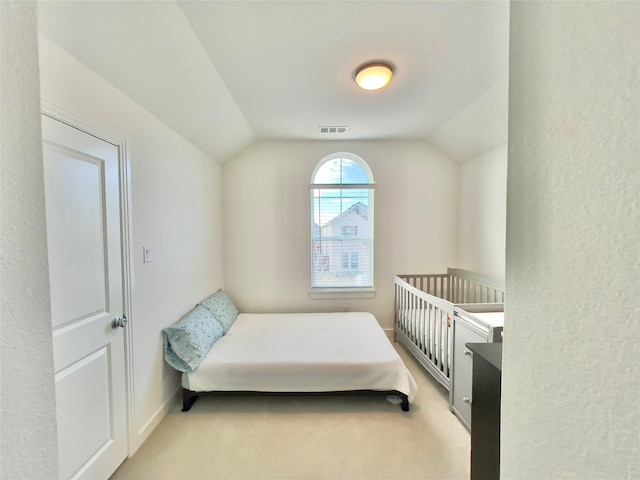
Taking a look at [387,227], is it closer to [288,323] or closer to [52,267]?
[288,323]

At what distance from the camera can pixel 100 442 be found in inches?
55.6

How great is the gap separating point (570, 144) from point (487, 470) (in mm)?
1106

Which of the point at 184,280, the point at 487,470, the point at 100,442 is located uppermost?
the point at 184,280

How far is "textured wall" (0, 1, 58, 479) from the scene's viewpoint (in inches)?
16.7

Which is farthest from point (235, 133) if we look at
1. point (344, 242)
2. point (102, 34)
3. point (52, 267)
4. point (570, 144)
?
point (570, 144)

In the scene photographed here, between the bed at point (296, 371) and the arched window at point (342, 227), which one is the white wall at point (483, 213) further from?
the bed at point (296, 371)

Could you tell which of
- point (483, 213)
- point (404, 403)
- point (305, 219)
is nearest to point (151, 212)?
point (305, 219)

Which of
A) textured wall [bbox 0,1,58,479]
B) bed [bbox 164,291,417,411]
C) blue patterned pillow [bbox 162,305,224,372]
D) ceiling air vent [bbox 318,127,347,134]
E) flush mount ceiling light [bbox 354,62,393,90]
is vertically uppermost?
ceiling air vent [bbox 318,127,347,134]

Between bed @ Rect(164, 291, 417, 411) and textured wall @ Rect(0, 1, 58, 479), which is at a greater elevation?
textured wall @ Rect(0, 1, 58, 479)

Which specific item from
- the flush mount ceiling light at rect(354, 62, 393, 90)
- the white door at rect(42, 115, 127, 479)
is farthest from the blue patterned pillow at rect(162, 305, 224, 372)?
the flush mount ceiling light at rect(354, 62, 393, 90)

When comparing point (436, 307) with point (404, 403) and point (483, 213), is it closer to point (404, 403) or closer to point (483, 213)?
point (404, 403)

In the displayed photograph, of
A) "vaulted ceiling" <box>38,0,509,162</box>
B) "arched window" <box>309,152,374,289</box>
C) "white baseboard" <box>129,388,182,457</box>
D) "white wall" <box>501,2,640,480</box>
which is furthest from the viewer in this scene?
"arched window" <box>309,152,374,289</box>

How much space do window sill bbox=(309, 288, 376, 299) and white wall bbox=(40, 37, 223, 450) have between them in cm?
143

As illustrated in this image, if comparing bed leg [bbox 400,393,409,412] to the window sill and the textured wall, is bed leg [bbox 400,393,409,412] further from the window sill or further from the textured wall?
the textured wall
